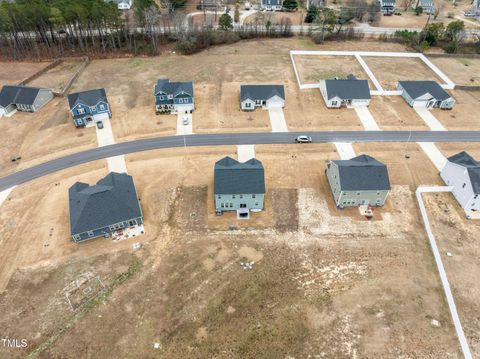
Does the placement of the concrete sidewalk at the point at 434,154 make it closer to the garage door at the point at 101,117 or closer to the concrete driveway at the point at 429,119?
the concrete driveway at the point at 429,119

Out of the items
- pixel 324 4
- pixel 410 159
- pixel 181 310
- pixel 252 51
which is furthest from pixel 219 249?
pixel 324 4

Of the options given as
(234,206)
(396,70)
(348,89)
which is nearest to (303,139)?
(348,89)

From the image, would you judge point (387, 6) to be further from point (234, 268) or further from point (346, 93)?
point (234, 268)

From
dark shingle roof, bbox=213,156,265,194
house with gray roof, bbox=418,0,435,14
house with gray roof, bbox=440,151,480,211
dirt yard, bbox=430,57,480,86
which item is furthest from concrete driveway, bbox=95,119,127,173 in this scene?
house with gray roof, bbox=418,0,435,14

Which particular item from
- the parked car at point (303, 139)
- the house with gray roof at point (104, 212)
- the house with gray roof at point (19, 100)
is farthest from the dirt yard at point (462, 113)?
the house with gray roof at point (19, 100)

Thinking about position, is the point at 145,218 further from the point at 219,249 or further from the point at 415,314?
the point at 415,314
